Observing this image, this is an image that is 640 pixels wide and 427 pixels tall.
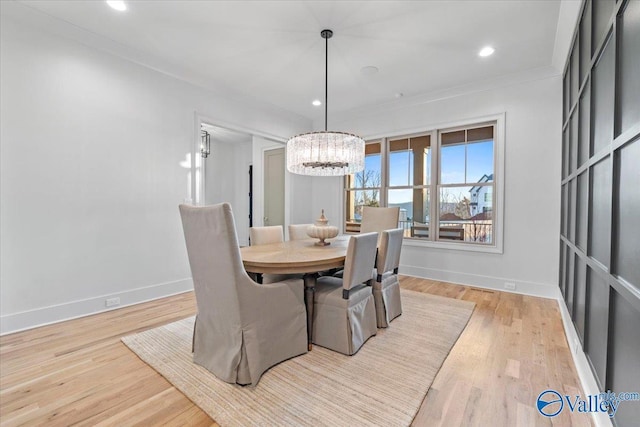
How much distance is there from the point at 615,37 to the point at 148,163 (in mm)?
3928

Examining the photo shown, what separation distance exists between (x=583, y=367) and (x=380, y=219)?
2.27m

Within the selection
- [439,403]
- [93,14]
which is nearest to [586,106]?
[439,403]

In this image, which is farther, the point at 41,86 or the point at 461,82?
the point at 461,82

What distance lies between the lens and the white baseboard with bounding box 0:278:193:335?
8.29 feet

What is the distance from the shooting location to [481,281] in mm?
4023

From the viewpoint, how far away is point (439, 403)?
5.39 feet

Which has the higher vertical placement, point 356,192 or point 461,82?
point 461,82

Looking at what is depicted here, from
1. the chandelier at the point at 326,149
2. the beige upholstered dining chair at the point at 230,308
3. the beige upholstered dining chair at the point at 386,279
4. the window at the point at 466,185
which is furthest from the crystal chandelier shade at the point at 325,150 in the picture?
the window at the point at 466,185

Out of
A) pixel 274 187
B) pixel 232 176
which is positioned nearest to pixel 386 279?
pixel 274 187

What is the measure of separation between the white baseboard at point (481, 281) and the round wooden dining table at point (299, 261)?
7.92 ft

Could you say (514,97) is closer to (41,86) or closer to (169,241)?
(169,241)

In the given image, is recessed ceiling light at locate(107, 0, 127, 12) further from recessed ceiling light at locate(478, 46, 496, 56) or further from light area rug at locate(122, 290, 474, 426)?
recessed ceiling light at locate(478, 46, 496, 56)

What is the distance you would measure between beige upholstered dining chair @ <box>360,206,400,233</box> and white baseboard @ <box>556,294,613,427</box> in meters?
1.84

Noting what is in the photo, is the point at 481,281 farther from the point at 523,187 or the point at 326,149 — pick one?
the point at 326,149
